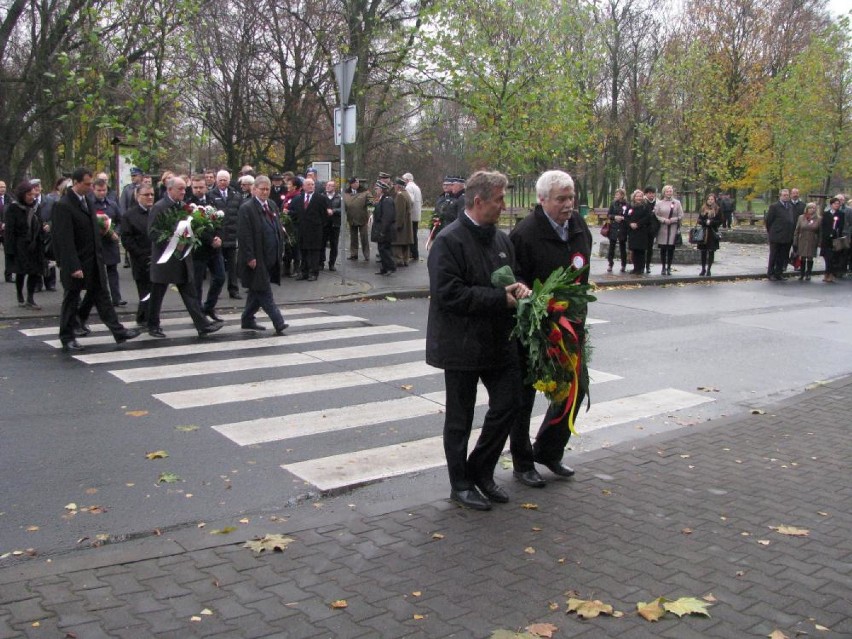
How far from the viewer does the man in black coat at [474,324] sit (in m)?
4.91

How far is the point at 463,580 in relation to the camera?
13.8 feet

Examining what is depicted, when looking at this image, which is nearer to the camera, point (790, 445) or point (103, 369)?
point (790, 445)

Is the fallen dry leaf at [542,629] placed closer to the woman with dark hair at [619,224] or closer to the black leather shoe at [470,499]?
the black leather shoe at [470,499]

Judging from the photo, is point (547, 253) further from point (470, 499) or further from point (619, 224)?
point (619, 224)

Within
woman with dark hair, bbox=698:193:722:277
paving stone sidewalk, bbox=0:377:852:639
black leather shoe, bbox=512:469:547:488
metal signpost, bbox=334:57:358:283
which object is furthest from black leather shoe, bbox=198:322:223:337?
woman with dark hair, bbox=698:193:722:277

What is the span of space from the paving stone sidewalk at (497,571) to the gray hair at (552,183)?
6.32ft

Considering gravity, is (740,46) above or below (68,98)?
→ above

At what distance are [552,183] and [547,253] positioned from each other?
45cm

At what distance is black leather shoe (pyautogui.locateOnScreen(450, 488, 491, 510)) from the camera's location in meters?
5.14

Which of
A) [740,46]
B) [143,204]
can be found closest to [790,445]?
[143,204]

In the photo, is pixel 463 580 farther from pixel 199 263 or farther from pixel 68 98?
pixel 68 98

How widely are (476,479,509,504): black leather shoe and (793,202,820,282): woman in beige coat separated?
57.7 feet

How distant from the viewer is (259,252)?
10.8 m

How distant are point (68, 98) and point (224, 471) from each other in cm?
1513
